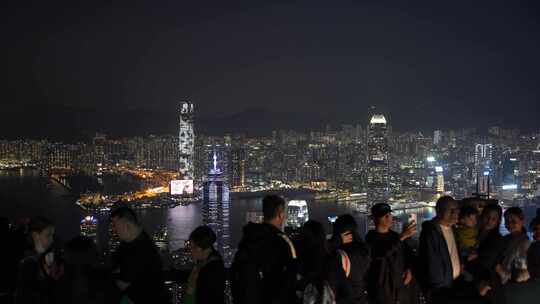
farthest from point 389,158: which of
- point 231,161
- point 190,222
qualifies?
point 190,222

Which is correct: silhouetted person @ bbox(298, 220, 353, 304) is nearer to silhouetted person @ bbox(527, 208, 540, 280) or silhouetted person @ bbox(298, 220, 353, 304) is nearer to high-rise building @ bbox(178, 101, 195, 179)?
silhouetted person @ bbox(527, 208, 540, 280)

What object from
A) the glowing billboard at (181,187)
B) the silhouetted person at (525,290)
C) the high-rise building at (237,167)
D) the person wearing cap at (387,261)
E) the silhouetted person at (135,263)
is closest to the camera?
the silhouetted person at (525,290)

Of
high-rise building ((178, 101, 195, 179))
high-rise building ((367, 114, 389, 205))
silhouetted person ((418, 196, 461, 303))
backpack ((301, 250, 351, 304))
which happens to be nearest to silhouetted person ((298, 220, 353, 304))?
backpack ((301, 250, 351, 304))

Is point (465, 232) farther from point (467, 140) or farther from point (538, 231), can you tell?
point (467, 140)

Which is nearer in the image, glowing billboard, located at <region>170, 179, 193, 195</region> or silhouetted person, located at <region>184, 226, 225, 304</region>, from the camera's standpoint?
silhouetted person, located at <region>184, 226, 225, 304</region>

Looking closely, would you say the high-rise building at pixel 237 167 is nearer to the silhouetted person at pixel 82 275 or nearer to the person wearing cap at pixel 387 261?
the person wearing cap at pixel 387 261

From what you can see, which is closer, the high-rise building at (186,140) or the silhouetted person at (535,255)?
the silhouetted person at (535,255)

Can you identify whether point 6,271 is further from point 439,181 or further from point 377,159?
point 377,159

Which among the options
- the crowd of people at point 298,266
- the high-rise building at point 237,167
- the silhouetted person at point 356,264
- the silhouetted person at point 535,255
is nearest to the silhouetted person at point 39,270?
the crowd of people at point 298,266
